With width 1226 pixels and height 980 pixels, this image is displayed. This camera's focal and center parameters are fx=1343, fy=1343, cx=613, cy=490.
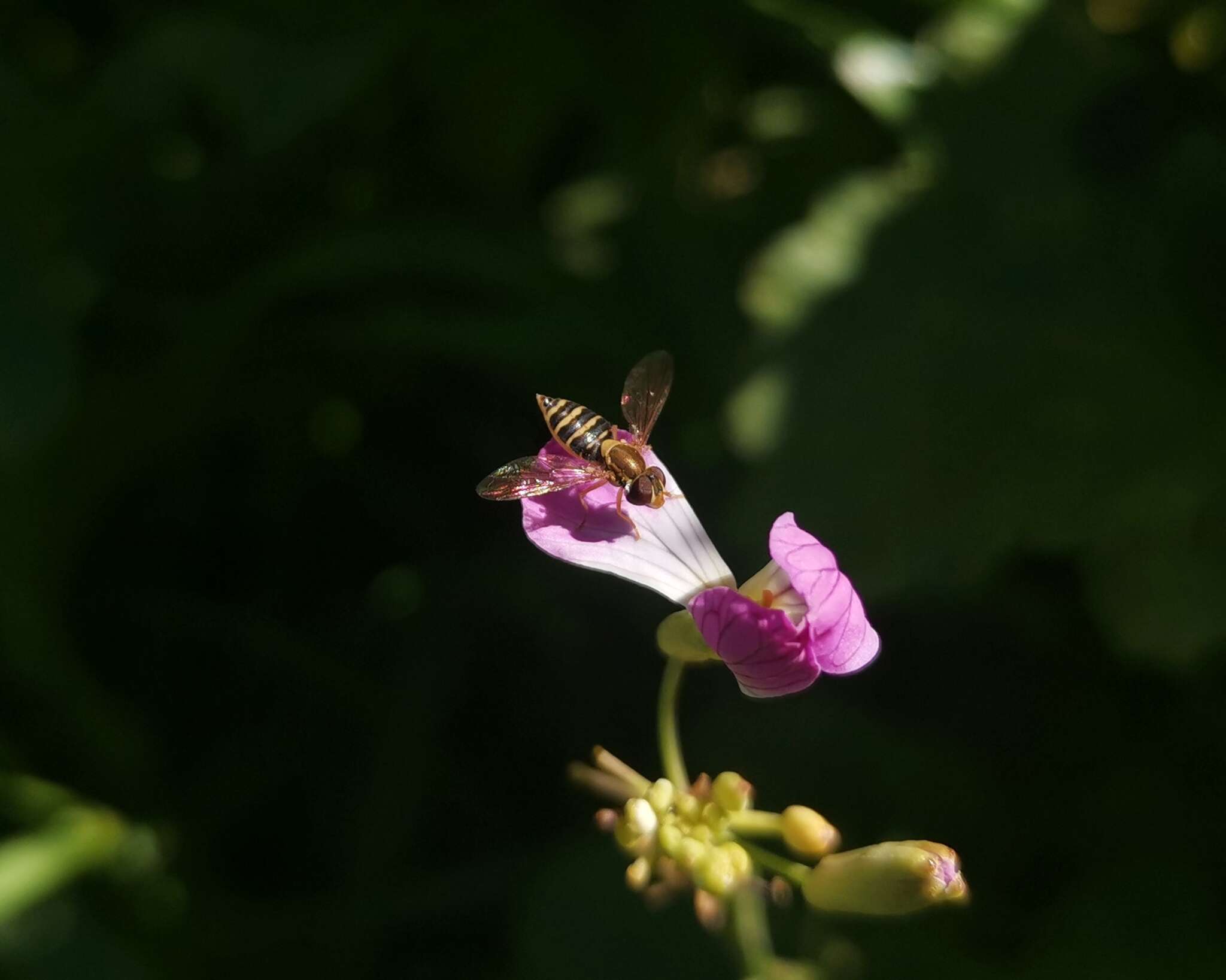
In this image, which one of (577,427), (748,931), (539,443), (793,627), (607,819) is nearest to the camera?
(793,627)

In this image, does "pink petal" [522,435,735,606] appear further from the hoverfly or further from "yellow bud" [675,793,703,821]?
"yellow bud" [675,793,703,821]

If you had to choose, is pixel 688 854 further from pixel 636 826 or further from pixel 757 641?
pixel 757 641

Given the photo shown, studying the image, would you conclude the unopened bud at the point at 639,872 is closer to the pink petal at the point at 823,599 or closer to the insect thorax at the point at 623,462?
the pink petal at the point at 823,599

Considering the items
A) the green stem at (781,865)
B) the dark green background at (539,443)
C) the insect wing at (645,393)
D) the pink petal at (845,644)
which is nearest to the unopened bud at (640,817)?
the green stem at (781,865)

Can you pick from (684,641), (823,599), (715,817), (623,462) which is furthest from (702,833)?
(623,462)

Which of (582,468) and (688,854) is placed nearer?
(688,854)

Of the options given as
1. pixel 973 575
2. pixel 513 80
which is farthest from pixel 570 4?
pixel 973 575

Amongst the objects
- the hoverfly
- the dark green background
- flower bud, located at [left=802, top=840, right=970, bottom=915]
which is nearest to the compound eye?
the hoverfly
